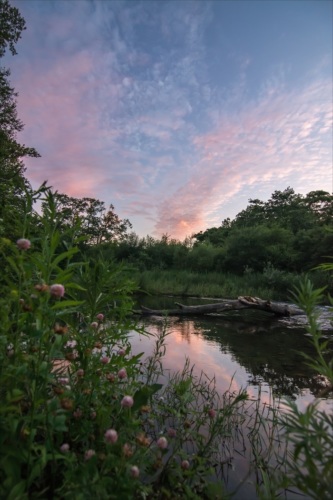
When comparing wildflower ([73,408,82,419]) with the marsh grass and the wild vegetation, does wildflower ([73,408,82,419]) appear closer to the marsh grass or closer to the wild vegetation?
the wild vegetation

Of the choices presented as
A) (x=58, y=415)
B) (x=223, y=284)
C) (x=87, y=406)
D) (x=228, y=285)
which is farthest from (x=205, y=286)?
(x=58, y=415)

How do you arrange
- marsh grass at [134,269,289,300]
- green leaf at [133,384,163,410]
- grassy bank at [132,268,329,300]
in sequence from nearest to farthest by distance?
green leaf at [133,384,163,410], grassy bank at [132,268,329,300], marsh grass at [134,269,289,300]

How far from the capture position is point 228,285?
21.3m

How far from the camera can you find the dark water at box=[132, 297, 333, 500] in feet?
9.01

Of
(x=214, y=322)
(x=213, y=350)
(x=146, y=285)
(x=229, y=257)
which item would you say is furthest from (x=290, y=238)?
(x=213, y=350)

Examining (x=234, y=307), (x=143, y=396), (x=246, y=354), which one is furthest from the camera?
(x=234, y=307)

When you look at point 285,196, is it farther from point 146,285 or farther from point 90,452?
point 90,452

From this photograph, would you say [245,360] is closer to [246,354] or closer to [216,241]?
[246,354]

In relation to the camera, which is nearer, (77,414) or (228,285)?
(77,414)

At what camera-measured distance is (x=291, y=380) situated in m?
4.71

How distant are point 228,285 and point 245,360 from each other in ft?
51.8

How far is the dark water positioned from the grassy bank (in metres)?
9.33

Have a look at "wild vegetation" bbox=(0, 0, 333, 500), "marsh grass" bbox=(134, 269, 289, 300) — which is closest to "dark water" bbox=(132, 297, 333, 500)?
"wild vegetation" bbox=(0, 0, 333, 500)

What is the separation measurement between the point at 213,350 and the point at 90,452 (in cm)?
567
